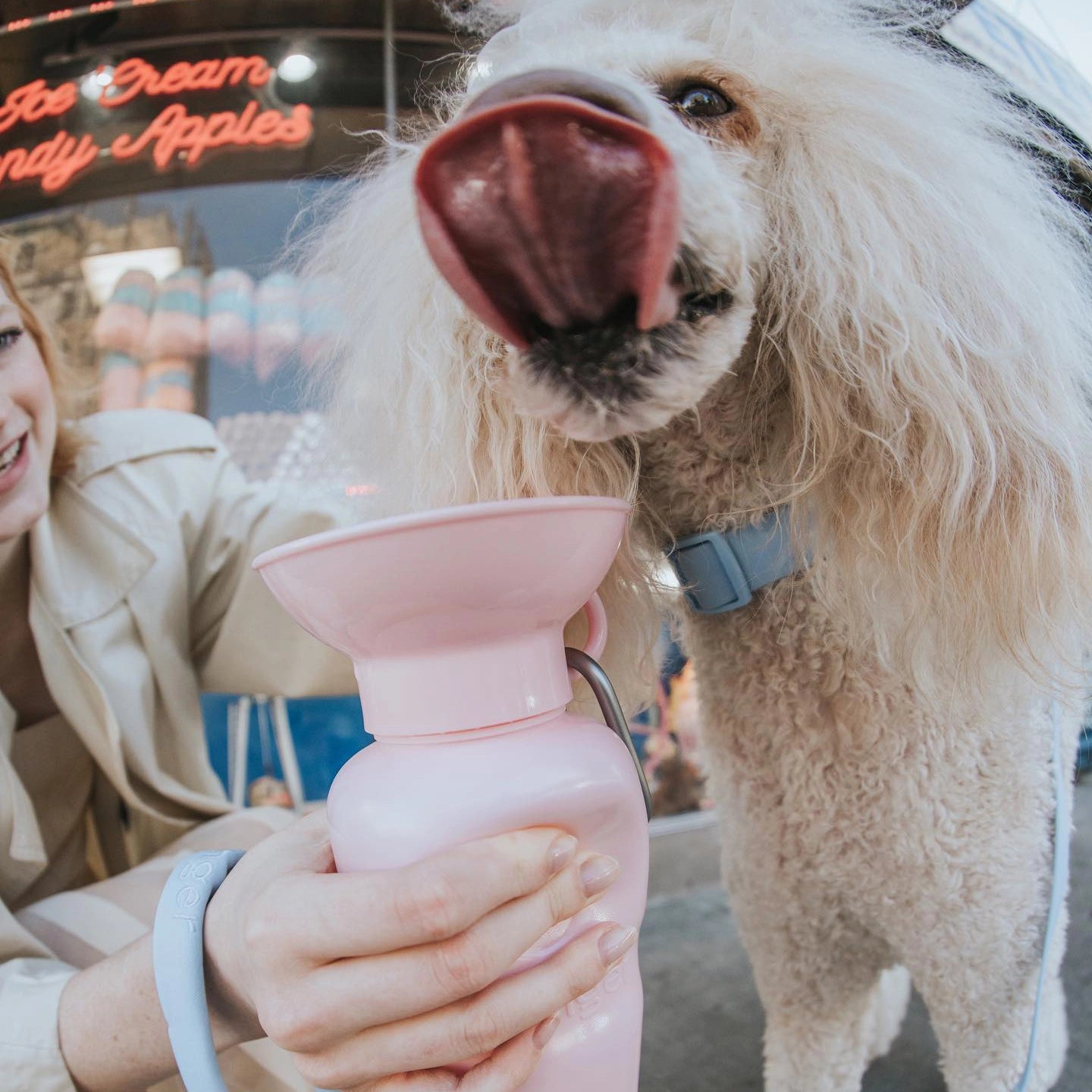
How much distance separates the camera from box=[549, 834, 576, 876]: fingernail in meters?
0.30

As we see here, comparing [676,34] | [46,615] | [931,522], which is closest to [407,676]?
[931,522]

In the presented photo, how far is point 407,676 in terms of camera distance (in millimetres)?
317

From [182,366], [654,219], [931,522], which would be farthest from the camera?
[182,366]

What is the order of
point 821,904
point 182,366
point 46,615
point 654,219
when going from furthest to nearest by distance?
point 182,366 → point 46,615 → point 821,904 → point 654,219

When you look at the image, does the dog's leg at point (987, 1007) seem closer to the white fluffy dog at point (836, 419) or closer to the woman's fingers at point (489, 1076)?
the white fluffy dog at point (836, 419)

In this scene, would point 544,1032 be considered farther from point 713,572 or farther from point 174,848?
point 174,848

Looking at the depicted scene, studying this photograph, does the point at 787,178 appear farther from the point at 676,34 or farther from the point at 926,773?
the point at 926,773

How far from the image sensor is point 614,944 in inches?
13.4

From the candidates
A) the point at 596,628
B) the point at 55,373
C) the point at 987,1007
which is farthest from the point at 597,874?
the point at 55,373

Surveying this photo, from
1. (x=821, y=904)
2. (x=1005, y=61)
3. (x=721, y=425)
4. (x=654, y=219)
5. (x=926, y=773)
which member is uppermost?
(x=1005, y=61)

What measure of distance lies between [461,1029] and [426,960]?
36 millimetres

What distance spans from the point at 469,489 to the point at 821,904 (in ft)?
1.28

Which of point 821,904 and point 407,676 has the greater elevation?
point 407,676

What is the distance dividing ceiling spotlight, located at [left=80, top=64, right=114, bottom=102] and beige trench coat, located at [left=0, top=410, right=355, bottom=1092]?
102 centimetres
